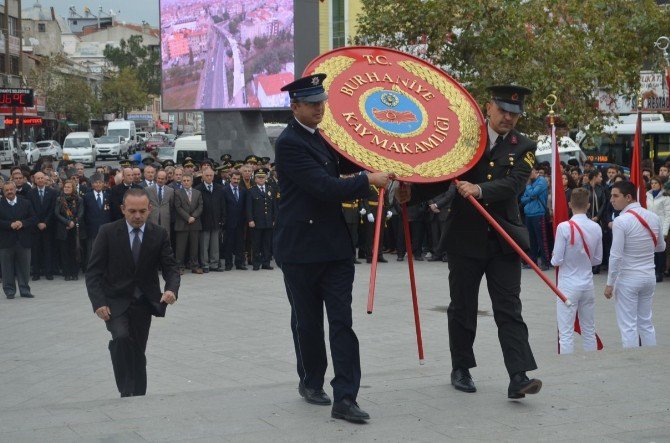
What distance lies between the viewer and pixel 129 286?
7711mm

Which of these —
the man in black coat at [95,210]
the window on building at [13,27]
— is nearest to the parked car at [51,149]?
the window on building at [13,27]

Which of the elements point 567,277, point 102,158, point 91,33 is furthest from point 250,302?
point 91,33

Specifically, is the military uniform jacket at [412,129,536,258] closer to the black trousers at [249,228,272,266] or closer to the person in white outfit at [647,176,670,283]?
the person in white outfit at [647,176,670,283]

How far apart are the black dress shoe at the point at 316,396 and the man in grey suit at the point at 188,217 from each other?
11.8 meters

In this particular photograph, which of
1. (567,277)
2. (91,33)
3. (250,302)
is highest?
(91,33)

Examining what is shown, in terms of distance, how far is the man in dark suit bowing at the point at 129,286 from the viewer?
7.66 metres

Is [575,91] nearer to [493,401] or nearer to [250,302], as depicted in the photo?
[250,302]

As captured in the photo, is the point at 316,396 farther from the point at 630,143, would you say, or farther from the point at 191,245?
the point at 630,143

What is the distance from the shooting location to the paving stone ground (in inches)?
237

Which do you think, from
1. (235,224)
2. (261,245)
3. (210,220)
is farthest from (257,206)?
(210,220)

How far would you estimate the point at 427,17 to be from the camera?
22.9 metres

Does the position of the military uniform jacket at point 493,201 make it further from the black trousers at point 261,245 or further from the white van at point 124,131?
the white van at point 124,131

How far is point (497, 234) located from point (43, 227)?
1228 centimetres

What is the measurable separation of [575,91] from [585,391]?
1651 cm
